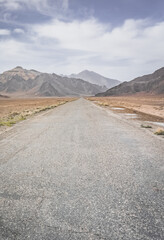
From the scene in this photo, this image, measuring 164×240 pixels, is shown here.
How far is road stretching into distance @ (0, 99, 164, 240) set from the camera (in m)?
2.05

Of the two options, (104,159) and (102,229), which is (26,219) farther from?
(104,159)

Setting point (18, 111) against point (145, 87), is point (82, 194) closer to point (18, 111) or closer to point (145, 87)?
point (18, 111)

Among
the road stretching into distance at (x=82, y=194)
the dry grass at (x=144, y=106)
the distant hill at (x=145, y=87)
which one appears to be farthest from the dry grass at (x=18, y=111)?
the distant hill at (x=145, y=87)

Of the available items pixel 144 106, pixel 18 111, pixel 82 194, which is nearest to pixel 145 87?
pixel 144 106

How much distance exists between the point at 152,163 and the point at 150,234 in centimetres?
230

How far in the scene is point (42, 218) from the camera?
2.24 metres

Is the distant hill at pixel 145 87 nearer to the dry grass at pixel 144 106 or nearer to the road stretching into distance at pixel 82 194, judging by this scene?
the dry grass at pixel 144 106

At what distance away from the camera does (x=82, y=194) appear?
277 cm

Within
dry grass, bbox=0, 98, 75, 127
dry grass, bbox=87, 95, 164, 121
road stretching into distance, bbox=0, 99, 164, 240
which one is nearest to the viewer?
road stretching into distance, bbox=0, 99, 164, 240

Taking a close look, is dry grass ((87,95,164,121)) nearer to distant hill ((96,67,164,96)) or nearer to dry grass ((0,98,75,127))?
dry grass ((0,98,75,127))

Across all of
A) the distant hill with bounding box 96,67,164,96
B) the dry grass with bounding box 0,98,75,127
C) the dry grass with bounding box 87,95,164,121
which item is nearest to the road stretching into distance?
the dry grass with bounding box 0,98,75,127

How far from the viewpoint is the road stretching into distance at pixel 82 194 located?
2053mm

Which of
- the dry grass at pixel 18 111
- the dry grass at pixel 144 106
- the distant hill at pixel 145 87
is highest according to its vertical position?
the distant hill at pixel 145 87

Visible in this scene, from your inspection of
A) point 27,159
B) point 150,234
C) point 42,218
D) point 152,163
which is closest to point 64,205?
point 42,218
